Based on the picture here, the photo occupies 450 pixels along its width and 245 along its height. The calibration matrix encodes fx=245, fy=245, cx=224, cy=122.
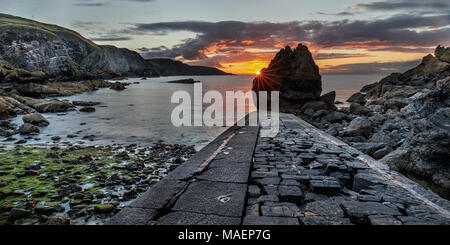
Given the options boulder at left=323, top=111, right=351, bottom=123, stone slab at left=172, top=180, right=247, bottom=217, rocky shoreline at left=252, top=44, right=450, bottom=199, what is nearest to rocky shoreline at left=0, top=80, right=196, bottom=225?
stone slab at left=172, top=180, right=247, bottom=217

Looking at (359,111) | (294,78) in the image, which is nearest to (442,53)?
(359,111)

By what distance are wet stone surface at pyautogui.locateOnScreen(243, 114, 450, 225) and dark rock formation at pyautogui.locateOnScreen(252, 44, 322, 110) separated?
15633mm

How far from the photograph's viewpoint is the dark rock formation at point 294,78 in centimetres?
2052

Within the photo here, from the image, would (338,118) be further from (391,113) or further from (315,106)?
(391,113)

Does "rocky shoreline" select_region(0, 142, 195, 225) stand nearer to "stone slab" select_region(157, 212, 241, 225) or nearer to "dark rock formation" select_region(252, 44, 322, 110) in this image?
"stone slab" select_region(157, 212, 241, 225)

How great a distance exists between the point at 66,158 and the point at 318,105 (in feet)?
55.0

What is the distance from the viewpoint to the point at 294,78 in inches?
822

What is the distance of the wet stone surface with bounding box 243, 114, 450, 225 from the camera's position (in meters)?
2.76

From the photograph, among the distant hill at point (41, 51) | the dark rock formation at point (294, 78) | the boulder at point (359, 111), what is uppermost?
the distant hill at point (41, 51)

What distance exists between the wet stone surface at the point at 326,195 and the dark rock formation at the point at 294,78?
1563 cm

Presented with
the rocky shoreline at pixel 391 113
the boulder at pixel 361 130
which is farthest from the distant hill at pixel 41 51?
the boulder at pixel 361 130

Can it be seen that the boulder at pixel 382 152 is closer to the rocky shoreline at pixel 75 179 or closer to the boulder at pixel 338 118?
the rocky shoreline at pixel 75 179


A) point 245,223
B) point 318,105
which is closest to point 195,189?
point 245,223
